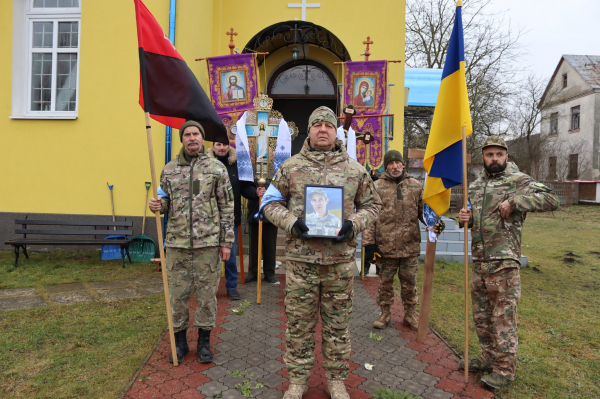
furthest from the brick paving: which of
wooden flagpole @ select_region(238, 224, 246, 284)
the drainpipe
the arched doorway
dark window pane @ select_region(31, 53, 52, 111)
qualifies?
the arched doorway

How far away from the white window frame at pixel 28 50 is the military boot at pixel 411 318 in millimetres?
7443

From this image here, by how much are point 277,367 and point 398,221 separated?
7.14 feet

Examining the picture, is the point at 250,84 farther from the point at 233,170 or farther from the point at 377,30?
the point at 377,30

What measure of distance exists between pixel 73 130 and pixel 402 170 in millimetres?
6789

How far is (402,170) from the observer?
490 cm

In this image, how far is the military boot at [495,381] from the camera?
11.0 ft

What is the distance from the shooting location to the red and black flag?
3777 millimetres

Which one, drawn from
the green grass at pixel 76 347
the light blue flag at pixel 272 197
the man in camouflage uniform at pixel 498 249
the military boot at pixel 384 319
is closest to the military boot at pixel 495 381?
the man in camouflage uniform at pixel 498 249

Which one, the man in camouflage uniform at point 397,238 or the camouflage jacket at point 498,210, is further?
the man in camouflage uniform at point 397,238

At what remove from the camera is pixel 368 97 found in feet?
28.0

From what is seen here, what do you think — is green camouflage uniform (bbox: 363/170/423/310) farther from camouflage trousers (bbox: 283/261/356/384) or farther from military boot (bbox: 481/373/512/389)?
camouflage trousers (bbox: 283/261/356/384)

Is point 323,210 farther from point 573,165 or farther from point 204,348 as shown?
point 573,165

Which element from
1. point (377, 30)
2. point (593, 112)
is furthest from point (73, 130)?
point (593, 112)

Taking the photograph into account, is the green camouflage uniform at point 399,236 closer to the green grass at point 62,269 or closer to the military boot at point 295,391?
the military boot at point 295,391
